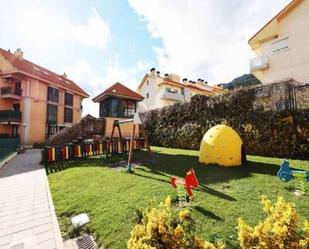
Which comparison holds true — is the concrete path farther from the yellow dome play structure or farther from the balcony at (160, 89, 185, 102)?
the balcony at (160, 89, 185, 102)

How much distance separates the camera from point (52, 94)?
36.3 m

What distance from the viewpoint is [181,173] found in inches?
338

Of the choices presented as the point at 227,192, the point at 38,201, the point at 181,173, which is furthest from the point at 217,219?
the point at 38,201

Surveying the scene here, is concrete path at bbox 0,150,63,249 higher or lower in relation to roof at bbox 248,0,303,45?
lower

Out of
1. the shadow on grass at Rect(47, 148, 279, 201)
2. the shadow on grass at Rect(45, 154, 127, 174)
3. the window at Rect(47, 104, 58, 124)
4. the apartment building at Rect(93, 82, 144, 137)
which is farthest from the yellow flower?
the window at Rect(47, 104, 58, 124)

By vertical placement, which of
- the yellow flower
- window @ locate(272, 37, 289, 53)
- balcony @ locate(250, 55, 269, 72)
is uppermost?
window @ locate(272, 37, 289, 53)

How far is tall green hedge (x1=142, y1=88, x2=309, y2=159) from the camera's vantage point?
10734 millimetres

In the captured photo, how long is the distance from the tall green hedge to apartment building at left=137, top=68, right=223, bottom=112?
18.4 metres

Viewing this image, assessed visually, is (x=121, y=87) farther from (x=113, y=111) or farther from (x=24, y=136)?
(x=24, y=136)

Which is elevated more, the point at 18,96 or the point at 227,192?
the point at 18,96

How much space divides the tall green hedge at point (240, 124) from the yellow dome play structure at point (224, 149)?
3.27 meters

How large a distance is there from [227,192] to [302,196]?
1751mm

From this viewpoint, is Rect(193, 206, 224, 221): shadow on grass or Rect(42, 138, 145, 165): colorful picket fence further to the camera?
Rect(42, 138, 145, 165): colorful picket fence

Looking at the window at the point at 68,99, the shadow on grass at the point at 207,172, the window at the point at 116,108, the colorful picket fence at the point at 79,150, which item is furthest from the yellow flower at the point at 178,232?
the window at the point at 68,99
